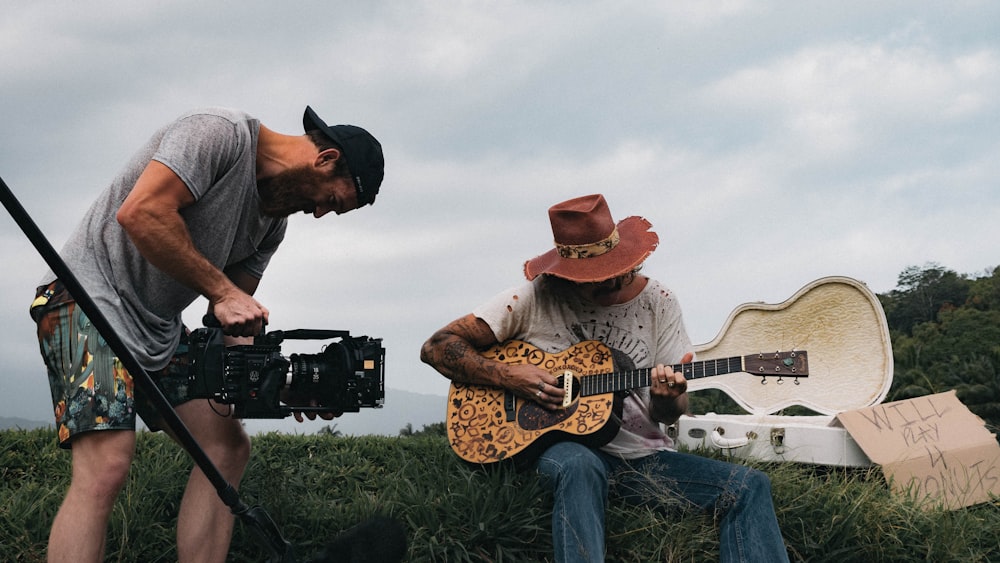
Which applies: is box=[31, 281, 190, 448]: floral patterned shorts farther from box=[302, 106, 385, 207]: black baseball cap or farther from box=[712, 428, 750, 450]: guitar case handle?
box=[712, 428, 750, 450]: guitar case handle

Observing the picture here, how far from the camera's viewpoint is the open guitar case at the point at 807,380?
507 centimetres

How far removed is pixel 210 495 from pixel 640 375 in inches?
71.4

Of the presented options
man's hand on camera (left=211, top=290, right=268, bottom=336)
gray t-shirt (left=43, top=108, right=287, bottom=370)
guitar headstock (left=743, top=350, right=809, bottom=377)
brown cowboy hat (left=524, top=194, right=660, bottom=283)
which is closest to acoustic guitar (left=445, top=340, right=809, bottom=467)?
guitar headstock (left=743, top=350, right=809, bottom=377)

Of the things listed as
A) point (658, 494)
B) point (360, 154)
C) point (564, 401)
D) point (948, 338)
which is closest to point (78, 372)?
point (360, 154)

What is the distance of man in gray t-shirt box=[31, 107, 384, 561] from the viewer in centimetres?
258

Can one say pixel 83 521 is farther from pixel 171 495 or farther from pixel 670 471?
pixel 670 471

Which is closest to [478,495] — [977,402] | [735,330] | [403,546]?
[403,546]

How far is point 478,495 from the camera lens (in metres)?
3.70

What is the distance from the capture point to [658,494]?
362cm

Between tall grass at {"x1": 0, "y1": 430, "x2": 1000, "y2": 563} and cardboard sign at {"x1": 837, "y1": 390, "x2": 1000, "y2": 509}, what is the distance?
11 centimetres

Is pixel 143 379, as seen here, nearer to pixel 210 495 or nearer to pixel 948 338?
pixel 210 495

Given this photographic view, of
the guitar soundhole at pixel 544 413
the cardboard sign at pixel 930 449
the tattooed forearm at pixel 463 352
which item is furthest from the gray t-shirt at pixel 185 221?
the cardboard sign at pixel 930 449

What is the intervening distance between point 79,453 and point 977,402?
9.35 metres

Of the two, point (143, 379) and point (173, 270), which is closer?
point (143, 379)
